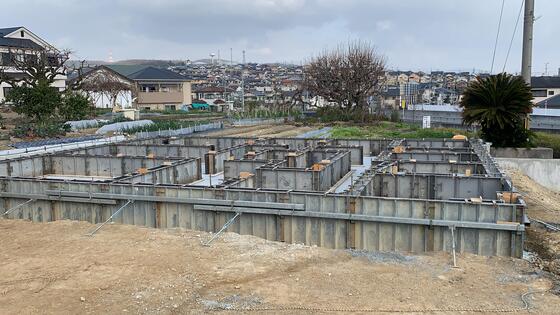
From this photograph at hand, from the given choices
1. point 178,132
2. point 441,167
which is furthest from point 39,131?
point 441,167

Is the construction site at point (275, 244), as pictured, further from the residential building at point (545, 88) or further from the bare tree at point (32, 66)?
the residential building at point (545, 88)

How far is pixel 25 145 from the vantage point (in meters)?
27.5

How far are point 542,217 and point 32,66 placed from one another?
3925 cm

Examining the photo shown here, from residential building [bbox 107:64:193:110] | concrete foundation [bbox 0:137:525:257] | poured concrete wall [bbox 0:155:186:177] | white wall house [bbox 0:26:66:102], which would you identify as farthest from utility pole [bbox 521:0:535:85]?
residential building [bbox 107:64:193:110]

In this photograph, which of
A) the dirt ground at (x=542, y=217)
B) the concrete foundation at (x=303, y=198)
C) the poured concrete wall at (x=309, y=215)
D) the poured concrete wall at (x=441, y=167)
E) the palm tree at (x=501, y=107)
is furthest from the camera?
the palm tree at (x=501, y=107)

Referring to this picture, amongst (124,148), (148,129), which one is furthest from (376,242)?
(148,129)

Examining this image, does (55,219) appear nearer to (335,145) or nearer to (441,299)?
(441,299)

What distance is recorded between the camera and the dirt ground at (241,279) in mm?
8438

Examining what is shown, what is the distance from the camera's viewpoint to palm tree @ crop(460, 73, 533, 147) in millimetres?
24453

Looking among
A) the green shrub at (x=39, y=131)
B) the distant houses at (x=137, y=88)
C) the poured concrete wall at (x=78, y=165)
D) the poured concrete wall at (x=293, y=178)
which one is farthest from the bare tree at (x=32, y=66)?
the poured concrete wall at (x=293, y=178)

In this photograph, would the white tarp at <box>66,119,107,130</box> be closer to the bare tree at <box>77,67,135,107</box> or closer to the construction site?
the bare tree at <box>77,67,135,107</box>

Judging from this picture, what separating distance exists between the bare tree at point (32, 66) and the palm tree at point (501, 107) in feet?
98.1

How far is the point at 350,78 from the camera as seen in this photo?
4919 cm

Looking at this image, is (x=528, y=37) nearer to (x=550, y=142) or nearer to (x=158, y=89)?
(x=550, y=142)
